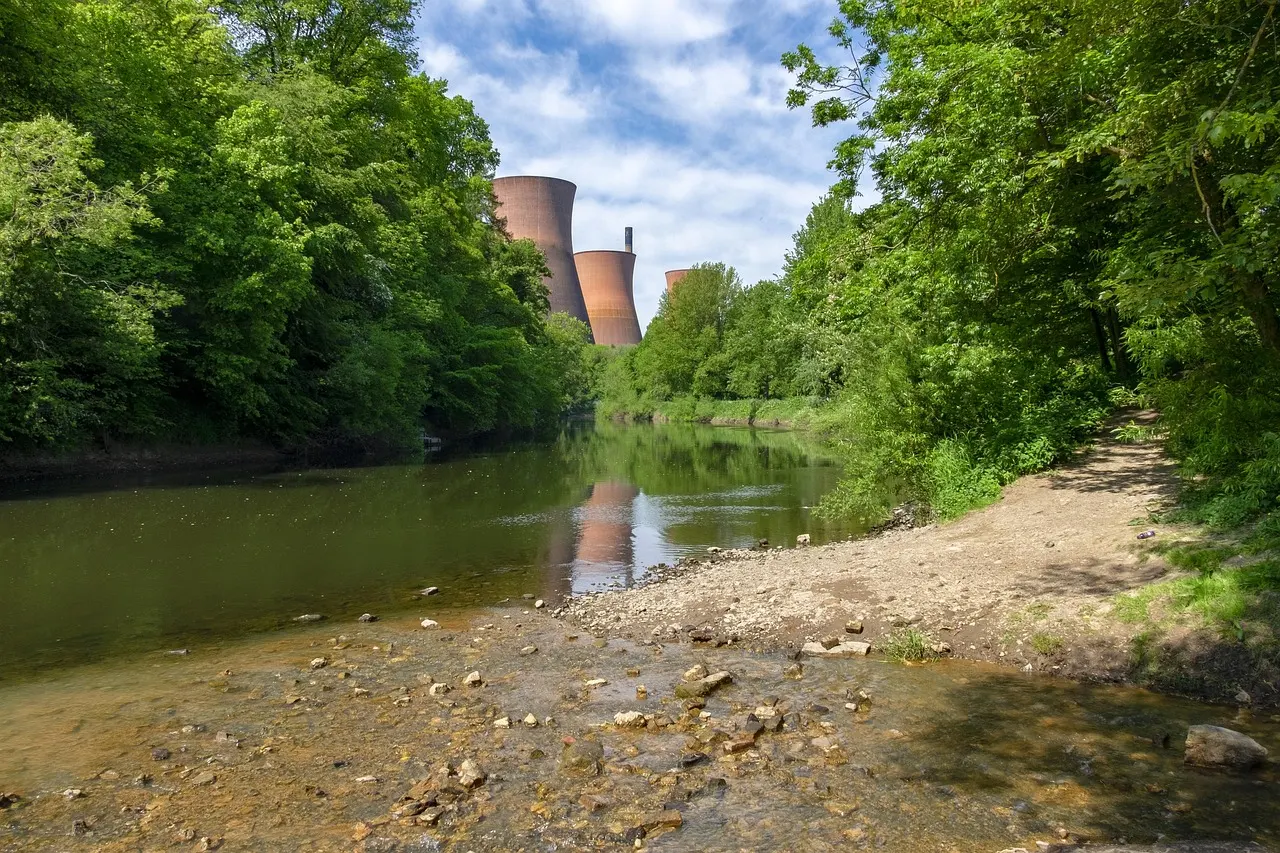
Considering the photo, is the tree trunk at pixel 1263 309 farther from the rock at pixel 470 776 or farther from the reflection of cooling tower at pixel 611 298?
the reflection of cooling tower at pixel 611 298

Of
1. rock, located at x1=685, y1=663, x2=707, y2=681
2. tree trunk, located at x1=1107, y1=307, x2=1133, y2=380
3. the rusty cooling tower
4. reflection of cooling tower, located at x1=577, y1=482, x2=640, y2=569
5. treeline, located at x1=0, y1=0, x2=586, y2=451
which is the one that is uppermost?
the rusty cooling tower

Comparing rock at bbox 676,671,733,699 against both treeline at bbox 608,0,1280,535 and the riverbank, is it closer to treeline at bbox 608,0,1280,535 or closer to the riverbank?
the riverbank

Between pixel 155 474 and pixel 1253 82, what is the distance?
20.7 m

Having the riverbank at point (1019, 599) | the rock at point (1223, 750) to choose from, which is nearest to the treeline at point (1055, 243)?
the riverbank at point (1019, 599)

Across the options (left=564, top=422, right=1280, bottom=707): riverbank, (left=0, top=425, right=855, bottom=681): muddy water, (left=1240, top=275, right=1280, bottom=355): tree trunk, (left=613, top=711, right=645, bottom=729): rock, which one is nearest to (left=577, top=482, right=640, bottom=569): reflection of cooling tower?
(left=0, top=425, right=855, bottom=681): muddy water

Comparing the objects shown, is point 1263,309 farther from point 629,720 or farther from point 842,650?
point 629,720

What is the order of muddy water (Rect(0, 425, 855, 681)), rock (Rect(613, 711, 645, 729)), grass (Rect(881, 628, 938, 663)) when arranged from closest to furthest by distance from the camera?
rock (Rect(613, 711, 645, 729)) → grass (Rect(881, 628, 938, 663)) → muddy water (Rect(0, 425, 855, 681))

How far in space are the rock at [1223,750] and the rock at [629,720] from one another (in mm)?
2692

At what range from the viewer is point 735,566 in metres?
8.98

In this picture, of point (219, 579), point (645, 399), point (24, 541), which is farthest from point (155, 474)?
point (645, 399)

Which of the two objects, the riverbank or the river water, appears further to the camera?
the riverbank

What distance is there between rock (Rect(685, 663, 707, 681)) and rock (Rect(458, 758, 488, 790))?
1676mm

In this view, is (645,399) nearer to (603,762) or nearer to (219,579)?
(219,579)

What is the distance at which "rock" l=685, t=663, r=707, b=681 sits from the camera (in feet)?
17.5
